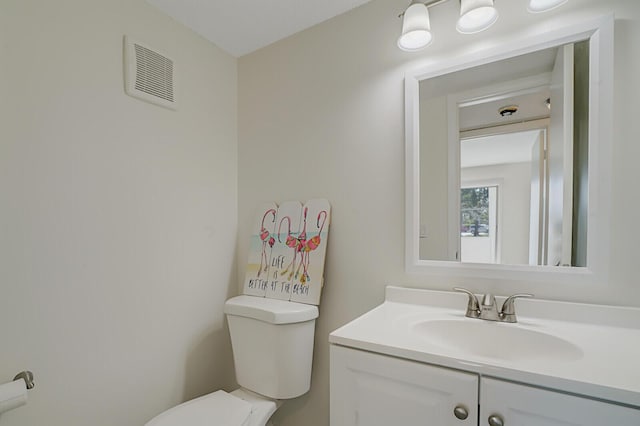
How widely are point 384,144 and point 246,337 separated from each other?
42.3 inches

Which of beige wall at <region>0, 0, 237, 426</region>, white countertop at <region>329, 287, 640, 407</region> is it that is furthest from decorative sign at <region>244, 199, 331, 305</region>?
white countertop at <region>329, 287, 640, 407</region>

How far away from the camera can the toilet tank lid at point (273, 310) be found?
1.28m

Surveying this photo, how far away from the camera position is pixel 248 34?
158 centimetres

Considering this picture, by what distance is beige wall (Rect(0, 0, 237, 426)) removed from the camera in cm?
97

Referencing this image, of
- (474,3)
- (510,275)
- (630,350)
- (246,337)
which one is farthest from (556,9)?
(246,337)

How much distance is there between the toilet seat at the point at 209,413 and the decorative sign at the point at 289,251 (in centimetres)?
48

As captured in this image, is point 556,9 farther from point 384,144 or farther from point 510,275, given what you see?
point 510,275

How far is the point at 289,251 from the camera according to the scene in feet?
5.04

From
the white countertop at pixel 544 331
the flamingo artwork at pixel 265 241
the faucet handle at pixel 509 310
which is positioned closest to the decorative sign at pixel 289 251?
the flamingo artwork at pixel 265 241

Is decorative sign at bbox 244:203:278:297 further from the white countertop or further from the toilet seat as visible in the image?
the white countertop

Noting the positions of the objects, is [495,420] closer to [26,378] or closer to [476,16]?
[476,16]

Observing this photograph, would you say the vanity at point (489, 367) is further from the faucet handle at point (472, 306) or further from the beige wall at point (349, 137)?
the beige wall at point (349, 137)

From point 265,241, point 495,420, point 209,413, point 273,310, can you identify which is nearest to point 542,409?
point 495,420

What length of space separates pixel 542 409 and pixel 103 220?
148 centimetres
